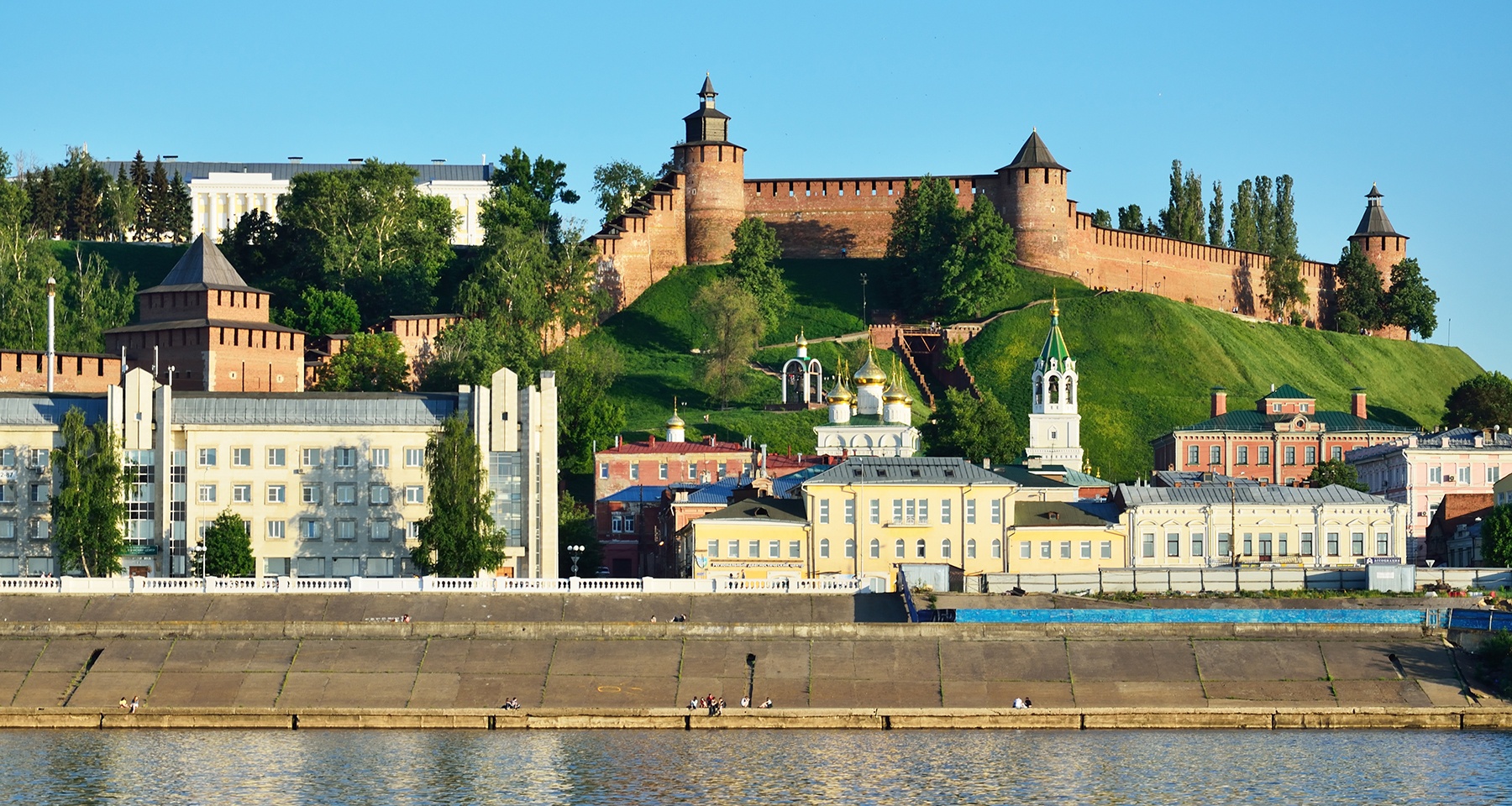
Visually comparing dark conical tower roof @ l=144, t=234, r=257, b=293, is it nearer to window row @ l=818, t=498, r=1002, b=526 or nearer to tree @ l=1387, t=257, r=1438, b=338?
window row @ l=818, t=498, r=1002, b=526

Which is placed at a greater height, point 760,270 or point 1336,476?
point 760,270

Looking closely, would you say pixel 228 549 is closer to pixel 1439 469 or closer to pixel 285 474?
pixel 285 474

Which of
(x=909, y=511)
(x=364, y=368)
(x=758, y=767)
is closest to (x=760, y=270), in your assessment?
(x=364, y=368)

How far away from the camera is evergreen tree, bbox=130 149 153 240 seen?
554ft

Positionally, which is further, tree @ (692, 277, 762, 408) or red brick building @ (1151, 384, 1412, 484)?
tree @ (692, 277, 762, 408)

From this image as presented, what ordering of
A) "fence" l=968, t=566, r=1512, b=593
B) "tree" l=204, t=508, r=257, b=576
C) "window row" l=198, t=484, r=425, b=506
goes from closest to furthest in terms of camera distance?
1. "fence" l=968, t=566, r=1512, b=593
2. "tree" l=204, t=508, r=257, b=576
3. "window row" l=198, t=484, r=425, b=506

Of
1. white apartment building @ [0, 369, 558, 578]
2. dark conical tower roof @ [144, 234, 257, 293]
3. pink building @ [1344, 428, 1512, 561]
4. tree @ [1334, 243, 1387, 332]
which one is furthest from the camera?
tree @ [1334, 243, 1387, 332]

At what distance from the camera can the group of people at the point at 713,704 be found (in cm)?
7138

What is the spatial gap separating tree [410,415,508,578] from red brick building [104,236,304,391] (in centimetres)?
2699

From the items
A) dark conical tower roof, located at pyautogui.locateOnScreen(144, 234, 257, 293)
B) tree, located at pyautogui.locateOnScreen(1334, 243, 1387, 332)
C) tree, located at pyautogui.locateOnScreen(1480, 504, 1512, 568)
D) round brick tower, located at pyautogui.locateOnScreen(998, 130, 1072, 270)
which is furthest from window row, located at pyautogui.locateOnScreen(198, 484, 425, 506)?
tree, located at pyautogui.locateOnScreen(1334, 243, 1387, 332)

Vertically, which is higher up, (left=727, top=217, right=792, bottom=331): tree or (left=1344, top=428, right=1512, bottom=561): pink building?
(left=727, top=217, right=792, bottom=331): tree

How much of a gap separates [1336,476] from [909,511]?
30338 mm

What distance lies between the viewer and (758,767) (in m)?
62.2

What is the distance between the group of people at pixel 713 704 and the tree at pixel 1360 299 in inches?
4091
